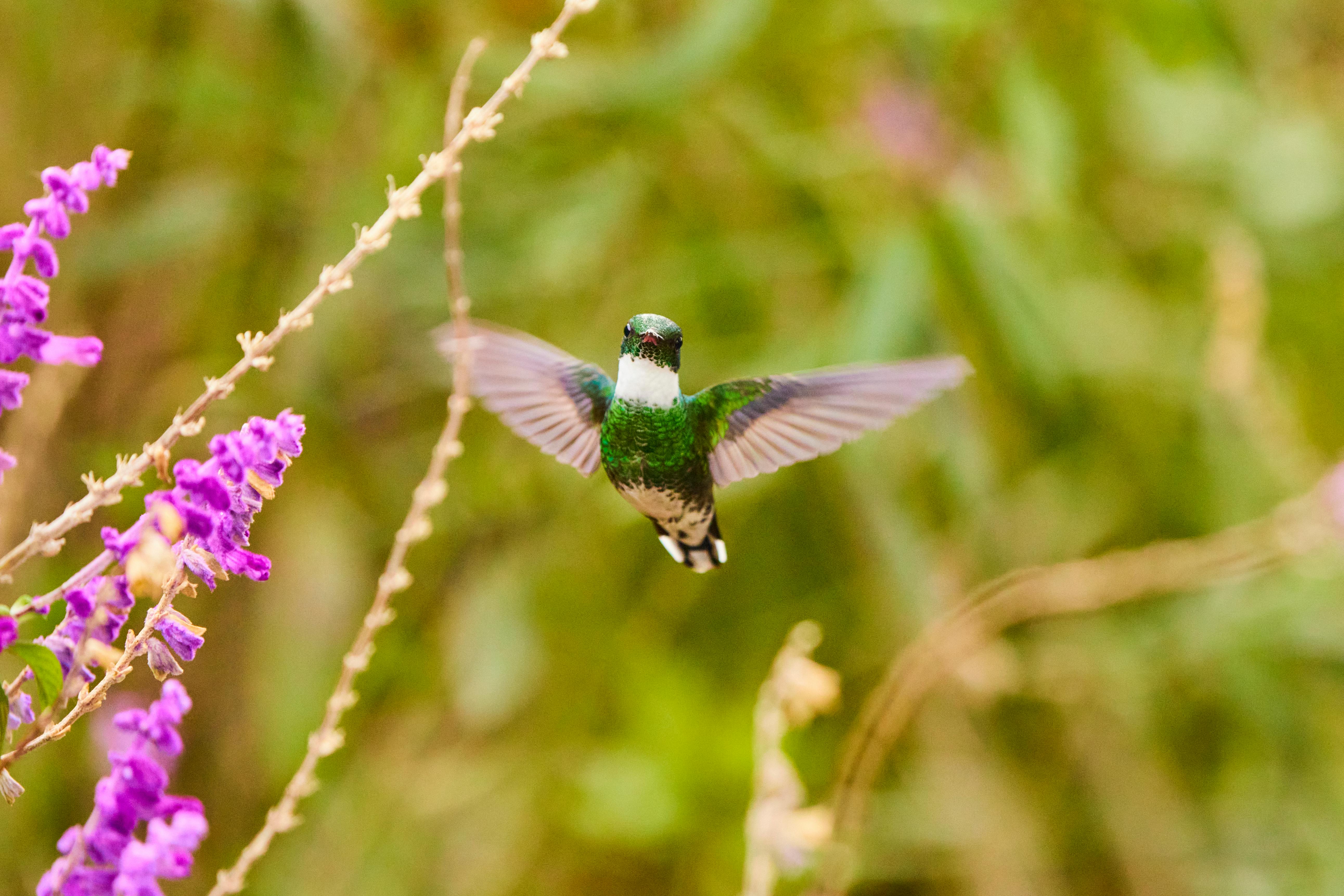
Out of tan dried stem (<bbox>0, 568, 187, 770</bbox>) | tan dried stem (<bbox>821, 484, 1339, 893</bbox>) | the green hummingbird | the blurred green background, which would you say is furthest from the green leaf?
the blurred green background

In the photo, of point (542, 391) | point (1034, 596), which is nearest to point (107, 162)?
point (542, 391)

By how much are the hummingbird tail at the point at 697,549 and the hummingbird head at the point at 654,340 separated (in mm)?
151

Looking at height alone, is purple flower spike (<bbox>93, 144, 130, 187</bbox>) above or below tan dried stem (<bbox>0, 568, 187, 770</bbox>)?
above

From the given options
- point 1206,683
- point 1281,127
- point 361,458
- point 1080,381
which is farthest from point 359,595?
point 1281,127

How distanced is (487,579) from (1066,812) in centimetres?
105

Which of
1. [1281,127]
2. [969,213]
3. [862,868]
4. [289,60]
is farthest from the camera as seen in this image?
[1281,127]

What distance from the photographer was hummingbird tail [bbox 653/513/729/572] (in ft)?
2.91

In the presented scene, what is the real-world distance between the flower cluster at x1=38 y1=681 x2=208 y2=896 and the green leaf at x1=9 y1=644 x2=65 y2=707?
3 centimetres

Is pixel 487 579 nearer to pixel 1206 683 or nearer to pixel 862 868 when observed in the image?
pixel 862 868

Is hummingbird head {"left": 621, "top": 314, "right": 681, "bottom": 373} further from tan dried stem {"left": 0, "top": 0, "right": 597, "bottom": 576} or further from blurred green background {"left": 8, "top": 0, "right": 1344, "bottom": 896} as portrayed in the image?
blurred green background {"left": 8, "top": 0, "right": 1344, "bottom": 896}

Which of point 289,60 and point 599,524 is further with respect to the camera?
point 599,524

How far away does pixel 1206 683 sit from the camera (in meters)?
1.91

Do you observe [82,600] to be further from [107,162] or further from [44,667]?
[107,162]

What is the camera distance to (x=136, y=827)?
1.47 ft
